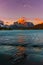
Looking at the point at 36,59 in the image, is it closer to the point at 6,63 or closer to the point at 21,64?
the point at 21,64

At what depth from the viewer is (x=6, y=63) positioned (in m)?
6.43

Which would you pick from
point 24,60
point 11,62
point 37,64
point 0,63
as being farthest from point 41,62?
point 0,63

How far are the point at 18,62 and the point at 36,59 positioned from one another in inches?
31.9

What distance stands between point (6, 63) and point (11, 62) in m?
0.22

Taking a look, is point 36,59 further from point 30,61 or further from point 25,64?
point 25,64

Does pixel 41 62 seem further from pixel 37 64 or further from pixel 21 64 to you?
pixel 21 64

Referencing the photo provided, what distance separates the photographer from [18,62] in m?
6.57

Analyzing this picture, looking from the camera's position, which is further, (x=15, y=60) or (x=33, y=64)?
(x=15, y=60)

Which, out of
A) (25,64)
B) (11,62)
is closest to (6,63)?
(11,62)

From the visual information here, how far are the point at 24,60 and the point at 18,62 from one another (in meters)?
0.34

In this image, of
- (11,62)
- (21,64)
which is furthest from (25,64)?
(11,62)

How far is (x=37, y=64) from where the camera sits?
20.4 feet

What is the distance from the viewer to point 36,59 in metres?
6.91

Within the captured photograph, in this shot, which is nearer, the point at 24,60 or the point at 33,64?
the point at 33,64
